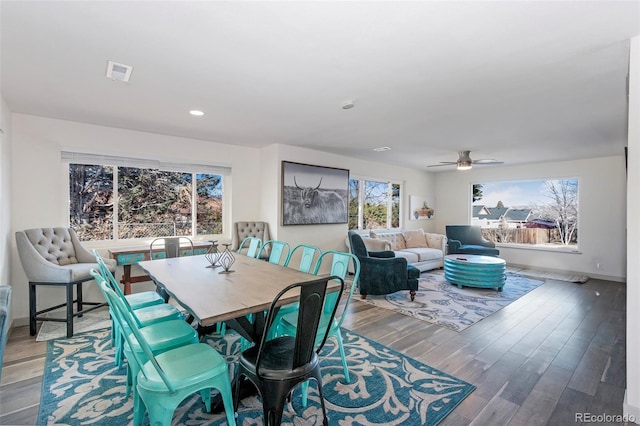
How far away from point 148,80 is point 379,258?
358 centimetres

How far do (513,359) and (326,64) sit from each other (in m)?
3.00

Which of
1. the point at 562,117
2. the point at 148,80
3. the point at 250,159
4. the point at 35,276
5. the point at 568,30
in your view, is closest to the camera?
the point at 568,30

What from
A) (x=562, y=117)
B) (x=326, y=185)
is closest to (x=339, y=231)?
(x=326, y=185)

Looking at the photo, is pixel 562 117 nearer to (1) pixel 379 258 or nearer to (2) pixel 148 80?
(1) pixel 379 258

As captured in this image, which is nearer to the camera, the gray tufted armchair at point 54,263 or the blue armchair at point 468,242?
the gray tufted armchair at point 54,263

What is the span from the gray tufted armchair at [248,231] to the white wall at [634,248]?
13.7 ft

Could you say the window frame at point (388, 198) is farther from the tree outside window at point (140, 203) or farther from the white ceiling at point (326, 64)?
the tree outside window at point (140, 203)

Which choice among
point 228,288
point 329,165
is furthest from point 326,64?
point 329,165

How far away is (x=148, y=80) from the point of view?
8.29ft

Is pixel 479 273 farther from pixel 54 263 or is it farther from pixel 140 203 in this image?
pixel 54 263

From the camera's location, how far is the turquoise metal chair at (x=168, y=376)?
4.76ft

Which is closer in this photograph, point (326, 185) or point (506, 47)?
point (506, 47)

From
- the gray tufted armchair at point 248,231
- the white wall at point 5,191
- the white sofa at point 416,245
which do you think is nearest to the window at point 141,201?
the gray tufted armchair at point 248,231

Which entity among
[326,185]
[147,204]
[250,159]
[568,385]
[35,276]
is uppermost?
[250,159]
